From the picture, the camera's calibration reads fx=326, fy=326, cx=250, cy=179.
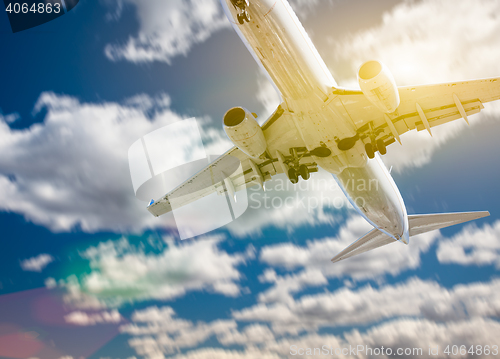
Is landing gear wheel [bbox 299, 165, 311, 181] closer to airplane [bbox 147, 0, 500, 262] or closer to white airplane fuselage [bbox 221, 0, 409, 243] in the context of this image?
airplane [bbox 147, 0, 500, 262]

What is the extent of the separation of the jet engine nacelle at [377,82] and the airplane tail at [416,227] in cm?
1552

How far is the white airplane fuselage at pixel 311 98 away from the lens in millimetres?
11500

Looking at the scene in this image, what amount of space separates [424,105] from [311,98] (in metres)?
6.04

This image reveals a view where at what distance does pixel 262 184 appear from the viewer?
20.0 metres

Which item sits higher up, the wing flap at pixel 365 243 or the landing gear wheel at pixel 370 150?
the landing gear wheel at pixel 370 150

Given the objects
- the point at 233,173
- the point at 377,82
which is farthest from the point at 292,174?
the point at 377,82

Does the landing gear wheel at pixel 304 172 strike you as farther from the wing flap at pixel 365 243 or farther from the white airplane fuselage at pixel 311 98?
the wing flap at pixel 365 243

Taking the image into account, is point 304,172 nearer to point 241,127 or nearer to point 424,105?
point 241,127

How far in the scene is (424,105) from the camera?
15.2 meters

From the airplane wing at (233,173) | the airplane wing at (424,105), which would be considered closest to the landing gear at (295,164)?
the airplane wing at (233,173)

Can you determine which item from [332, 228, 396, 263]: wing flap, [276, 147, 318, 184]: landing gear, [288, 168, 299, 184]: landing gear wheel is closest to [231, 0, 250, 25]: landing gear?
[276, 147, 318, 184]: landing gear

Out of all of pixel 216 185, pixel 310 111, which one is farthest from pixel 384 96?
pixel 216 185

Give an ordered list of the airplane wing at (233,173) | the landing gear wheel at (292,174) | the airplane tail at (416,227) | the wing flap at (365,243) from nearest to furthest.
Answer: the airplane wing at (233,173), the landing gear wheel at (292,174), the airplane tail at (416,227), the wing flap at (365,243)

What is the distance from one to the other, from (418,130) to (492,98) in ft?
11.0
